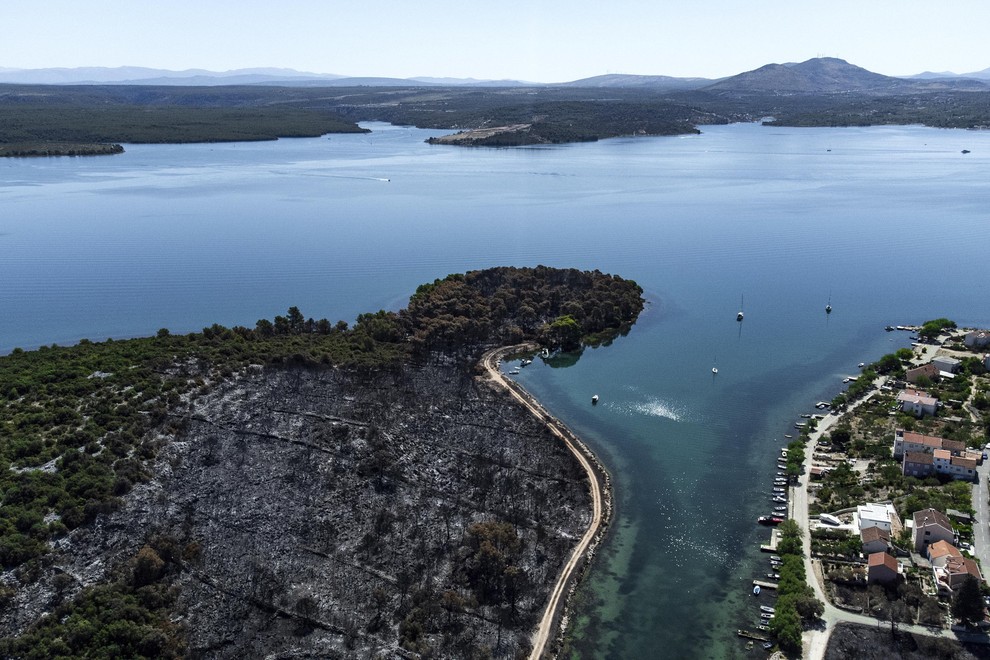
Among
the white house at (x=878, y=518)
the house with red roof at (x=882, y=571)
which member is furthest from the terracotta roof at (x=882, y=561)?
the white house at (x=878, y=518)

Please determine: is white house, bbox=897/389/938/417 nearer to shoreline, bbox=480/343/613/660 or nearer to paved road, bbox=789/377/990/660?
paved road, bbox=789/377/990/660

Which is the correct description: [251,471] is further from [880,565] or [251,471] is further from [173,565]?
[880,565]

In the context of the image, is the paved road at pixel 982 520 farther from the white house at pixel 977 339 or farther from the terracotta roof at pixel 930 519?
the white house at pixel 977 339

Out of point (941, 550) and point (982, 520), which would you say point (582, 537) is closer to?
point (941, 550)

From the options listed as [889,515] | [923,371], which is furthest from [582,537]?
[923,371]

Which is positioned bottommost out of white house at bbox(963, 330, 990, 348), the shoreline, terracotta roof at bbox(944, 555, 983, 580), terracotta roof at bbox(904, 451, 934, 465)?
the shoreline

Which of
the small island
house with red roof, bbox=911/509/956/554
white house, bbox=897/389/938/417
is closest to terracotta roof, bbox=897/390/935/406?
white house, bbox=897/389/938/417

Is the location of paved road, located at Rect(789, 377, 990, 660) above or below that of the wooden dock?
above
